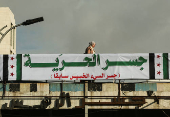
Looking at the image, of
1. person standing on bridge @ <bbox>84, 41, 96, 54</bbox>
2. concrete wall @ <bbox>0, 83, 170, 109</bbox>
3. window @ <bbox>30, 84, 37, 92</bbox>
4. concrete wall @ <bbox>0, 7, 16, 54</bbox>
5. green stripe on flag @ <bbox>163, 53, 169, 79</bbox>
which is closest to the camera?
concrete wall @ <bbox>0, 83, 170, 109</bbox>

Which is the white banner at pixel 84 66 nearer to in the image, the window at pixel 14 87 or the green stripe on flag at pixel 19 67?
the green stripe on flag at pixel 19 67

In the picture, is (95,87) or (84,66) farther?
(84,66)

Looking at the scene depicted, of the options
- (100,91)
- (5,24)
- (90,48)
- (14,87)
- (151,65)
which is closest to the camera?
(100,91)

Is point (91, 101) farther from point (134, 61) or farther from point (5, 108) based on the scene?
point (5, 108)

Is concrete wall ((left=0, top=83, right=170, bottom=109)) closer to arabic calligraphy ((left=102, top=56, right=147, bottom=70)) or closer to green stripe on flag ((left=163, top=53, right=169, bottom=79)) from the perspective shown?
green stripe on flag ((left=163, top=53, right=169, bottom=79))

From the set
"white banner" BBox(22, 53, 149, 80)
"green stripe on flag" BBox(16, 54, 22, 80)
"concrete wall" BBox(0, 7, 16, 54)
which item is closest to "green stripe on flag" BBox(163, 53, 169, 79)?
"white banner" BBox(22, 53, 149, 80)

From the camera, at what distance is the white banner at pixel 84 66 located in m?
23.4

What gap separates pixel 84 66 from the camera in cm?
2356

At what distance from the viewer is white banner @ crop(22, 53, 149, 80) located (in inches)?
921

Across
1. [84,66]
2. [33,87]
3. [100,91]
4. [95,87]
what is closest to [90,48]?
[84,66]

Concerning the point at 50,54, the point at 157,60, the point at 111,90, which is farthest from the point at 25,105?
the point at 157,60

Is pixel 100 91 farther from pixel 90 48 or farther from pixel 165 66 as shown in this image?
pixel 165 66

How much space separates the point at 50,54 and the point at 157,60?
718 centimetres

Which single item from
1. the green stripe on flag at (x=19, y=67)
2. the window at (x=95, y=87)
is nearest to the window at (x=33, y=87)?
the green stripe on flag at (x=19, y=67)
